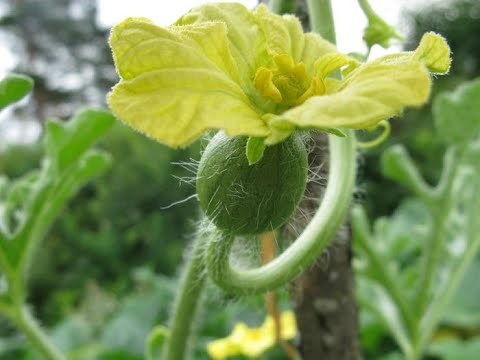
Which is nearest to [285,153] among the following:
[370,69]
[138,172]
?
[370,69]

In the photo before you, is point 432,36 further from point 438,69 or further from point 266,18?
point 266,18

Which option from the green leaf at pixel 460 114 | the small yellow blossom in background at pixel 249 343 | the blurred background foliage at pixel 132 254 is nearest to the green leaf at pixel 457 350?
the blurred background foliage at pixel 132 254

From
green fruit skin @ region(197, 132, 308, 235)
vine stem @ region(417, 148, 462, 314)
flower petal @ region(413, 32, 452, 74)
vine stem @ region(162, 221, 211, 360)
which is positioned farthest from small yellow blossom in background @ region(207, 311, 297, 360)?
flower petal @ region(413, 32, 452, 74)

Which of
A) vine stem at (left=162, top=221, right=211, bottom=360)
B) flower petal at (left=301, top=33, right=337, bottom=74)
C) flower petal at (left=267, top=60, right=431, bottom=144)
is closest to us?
flower petal at (left=267, top=60, right=431, bottom=144)

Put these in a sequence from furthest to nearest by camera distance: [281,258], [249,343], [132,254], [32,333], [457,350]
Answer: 1. [132,254]
2. [457,350]
3. [249,343]
4. [32,333]
5. [281,258]

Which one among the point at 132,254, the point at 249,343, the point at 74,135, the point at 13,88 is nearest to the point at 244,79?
the point at 13,88

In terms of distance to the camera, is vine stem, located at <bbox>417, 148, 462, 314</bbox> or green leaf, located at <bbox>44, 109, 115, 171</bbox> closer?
green leaf, located at <bbox>44, 109, 115, 171</bbox>

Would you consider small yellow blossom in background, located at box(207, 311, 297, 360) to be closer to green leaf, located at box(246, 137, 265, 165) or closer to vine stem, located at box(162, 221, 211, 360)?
vine stem, located at box(162, 221, 211, 360)

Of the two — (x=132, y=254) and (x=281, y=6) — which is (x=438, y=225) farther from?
(x=132, y=254)
